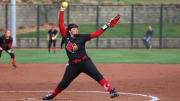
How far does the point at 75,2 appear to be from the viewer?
4847cm

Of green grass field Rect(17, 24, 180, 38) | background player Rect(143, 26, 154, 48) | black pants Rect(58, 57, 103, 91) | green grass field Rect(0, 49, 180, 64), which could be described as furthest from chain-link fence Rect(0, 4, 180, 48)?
black pants Rect(58, 57, 103, 91)

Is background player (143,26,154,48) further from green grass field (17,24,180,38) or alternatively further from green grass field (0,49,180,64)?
green grass field (0,49,180,64)

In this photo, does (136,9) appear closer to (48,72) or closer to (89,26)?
(89,26)

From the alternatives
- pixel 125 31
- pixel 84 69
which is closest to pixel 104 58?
pixel 125 31

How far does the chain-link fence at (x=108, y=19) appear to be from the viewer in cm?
3766

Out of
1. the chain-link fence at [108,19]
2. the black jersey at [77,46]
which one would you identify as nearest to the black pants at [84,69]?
the black jersey at [77,46]

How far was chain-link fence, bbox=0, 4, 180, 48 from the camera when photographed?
37656 millimetres

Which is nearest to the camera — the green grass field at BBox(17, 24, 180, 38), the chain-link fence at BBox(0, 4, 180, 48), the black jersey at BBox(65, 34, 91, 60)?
the black jersey at BBox(65, 34, 91, 60)

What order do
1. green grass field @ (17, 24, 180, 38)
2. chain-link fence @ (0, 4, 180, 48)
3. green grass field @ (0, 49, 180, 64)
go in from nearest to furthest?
1. green grass field @ (0, 49, 180, 64)
2. chain-link fence @ (0, 4, 180, 48)
3. green grass field @ (17, 24, 180, 38)

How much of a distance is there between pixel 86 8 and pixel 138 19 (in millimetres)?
4781

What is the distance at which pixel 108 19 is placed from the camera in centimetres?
4181

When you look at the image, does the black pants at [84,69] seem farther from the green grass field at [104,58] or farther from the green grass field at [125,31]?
the green grass field at [125,31]

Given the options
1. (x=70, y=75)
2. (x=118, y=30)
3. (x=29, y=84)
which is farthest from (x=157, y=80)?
(x=118, y=30)

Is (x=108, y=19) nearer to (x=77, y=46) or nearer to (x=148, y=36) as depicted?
(x=148, y=36)
